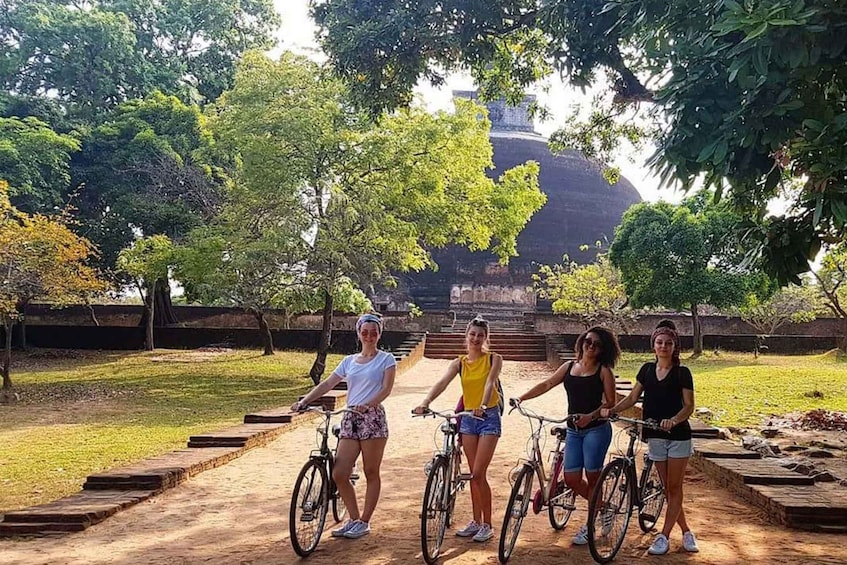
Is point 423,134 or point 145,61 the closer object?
point 423,134

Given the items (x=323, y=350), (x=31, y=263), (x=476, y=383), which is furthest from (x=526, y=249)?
(x=476, y=383)

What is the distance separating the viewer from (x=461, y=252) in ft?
103

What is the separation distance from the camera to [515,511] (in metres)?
4.46

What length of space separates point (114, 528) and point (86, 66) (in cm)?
2175

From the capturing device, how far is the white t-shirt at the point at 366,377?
16.2ft

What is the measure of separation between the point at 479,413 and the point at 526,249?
26244 mm

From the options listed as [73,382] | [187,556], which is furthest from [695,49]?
[73,382]

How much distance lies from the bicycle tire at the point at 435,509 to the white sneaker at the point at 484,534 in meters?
0.33

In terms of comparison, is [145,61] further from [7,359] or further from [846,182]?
[846,182]

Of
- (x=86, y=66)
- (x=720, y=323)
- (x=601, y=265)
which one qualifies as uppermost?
(x=86, y=66)

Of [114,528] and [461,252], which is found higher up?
[461,252]

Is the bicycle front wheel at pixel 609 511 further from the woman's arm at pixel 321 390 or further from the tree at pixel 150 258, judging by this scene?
the tree at pixel 150 258

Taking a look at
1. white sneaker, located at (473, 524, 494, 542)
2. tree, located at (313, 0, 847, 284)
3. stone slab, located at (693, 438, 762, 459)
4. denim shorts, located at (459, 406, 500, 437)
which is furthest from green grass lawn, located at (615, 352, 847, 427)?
denim shorts, located at (459, 406, 500, 437)

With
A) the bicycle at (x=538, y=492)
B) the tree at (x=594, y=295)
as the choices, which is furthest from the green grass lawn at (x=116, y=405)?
the tree at (x=594, y=295)
